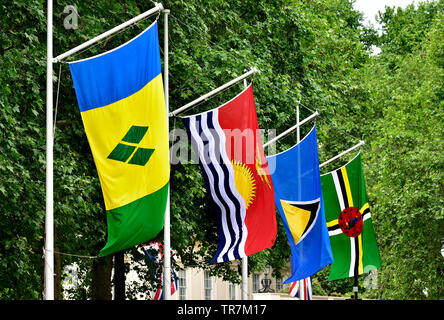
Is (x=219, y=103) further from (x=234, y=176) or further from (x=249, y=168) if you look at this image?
(x=234, y=176)

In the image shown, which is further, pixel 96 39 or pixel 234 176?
pixel 234 176

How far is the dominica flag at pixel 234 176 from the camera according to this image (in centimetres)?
1598

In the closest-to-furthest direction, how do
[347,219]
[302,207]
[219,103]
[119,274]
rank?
[302,207]
[119,274]
[219,103]
[347,219]

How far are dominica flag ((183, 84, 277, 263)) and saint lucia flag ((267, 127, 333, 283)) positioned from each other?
294 centimetres

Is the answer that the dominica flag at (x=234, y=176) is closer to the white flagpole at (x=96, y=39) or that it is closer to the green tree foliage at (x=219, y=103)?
the white flagpole at (x=96, y=39)

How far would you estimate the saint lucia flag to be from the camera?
761 inches

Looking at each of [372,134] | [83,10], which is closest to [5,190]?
[83,10]

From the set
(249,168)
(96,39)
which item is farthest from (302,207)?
(96,39)

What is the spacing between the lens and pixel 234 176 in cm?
1627

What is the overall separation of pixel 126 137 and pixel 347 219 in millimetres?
13428
